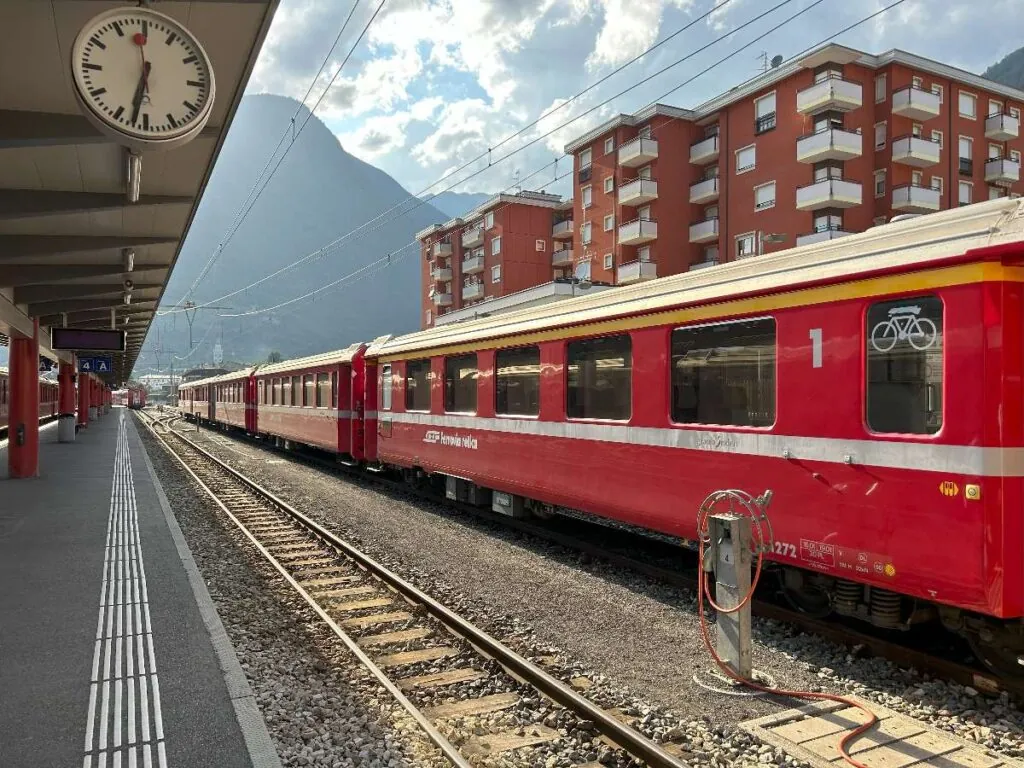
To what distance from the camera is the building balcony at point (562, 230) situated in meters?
54.1

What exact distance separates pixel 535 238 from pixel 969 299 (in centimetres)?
5138

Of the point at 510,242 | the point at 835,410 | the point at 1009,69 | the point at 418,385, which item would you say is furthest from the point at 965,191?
the point at 1009,69

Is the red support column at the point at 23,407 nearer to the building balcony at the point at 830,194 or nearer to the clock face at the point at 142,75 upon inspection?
the clock face at the point at 142,75

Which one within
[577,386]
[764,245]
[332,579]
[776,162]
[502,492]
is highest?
[776,162]

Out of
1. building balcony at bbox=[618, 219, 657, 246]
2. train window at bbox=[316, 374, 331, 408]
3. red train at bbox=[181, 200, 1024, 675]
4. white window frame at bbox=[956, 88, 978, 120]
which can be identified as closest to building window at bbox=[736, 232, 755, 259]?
building balcony at bbox=[618, 219, 657, 246]

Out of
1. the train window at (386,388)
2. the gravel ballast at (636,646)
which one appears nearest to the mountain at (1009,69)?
the train window at (386,388)

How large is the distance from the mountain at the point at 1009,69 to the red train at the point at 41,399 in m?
120

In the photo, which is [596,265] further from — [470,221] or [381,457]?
[381,457]

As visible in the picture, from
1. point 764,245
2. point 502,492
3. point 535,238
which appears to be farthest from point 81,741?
point 535,238

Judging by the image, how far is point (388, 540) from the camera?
10234 millimetres

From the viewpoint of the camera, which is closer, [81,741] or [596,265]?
[81,741]

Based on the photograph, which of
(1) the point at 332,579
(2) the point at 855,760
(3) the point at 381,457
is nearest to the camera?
(2) the point at 855,760

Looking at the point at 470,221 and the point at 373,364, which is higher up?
the point at 470,221

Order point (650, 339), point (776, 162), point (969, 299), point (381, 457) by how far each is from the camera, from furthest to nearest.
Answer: point (776, 162), point (381, 457), point (650, 339), point (969, 299)
